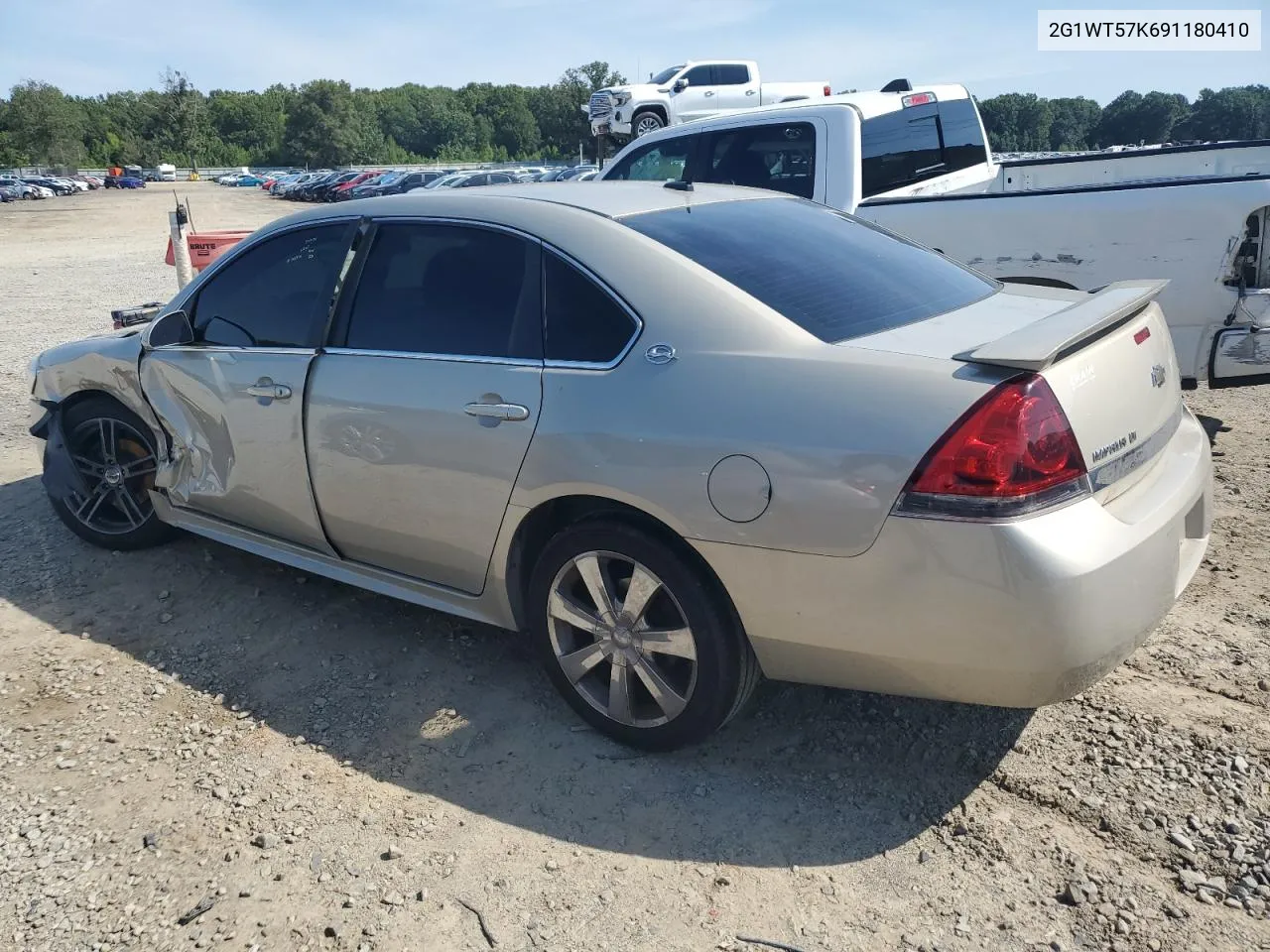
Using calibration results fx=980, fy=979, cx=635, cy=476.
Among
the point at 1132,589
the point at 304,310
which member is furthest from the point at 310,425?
the point at 1132,589

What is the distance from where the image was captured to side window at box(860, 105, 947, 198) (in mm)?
6516

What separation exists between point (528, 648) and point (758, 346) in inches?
65.5

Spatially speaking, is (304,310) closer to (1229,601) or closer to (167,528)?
(167,528)

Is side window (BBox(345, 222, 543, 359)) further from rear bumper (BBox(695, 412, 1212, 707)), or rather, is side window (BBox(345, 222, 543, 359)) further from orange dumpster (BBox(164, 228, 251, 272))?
orange dumpster (BBox(164, 228, 251, 272))

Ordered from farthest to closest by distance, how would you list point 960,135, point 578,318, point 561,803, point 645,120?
point 645,120 < point 960,135 < point 578,318 < point 561,803

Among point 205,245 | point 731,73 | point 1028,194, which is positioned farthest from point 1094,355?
point 731,73

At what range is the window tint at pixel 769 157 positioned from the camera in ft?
21.2

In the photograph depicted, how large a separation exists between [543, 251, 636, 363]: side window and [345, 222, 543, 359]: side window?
5cm

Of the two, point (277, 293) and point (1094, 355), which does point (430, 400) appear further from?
point (1094, 355)

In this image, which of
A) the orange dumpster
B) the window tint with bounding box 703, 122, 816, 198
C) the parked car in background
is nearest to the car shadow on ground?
the window tint with bounding box 703, 122, 816, 198

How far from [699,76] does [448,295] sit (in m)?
21.2

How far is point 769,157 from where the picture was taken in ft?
21.7

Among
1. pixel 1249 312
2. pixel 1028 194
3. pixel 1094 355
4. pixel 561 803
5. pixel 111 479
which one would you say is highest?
pixel 1028 194

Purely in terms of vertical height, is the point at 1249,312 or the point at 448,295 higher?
the point at 448,295
